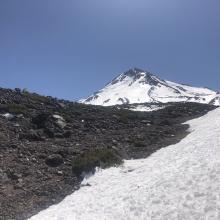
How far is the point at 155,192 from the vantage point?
66.3 feet

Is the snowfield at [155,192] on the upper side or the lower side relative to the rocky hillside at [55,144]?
lower

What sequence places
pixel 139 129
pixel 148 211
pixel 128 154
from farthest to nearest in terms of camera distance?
pixel 139 129
pixel 128 154
pixel 148 211

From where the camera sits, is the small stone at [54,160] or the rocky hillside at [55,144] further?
the small stone at [54,160]

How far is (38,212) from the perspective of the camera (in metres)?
21.4

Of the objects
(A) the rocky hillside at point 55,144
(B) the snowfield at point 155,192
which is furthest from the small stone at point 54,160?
(B) the snowfield at point 155,192

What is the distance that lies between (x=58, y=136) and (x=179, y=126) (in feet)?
44.5

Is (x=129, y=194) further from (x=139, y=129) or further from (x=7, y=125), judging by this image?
(x=139, y=129)

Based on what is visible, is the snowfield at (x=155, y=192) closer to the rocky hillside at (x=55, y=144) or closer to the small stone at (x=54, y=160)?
the rocky hillside at (x=55, y=144)

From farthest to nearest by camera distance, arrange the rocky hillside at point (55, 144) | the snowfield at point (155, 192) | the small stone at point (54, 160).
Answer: the small stone at point (54, 160) → the rocky hillside at point (55, 144) → the snowfield at point (155, 192)

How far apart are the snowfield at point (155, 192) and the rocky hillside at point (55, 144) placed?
4.90ft

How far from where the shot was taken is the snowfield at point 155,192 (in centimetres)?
1789

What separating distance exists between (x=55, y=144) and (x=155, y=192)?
12.7 m

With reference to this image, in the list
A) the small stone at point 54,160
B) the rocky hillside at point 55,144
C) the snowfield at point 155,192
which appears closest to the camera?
the snowfield at point 155,192

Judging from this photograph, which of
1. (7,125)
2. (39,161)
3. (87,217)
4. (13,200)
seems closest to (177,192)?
(87,217)
